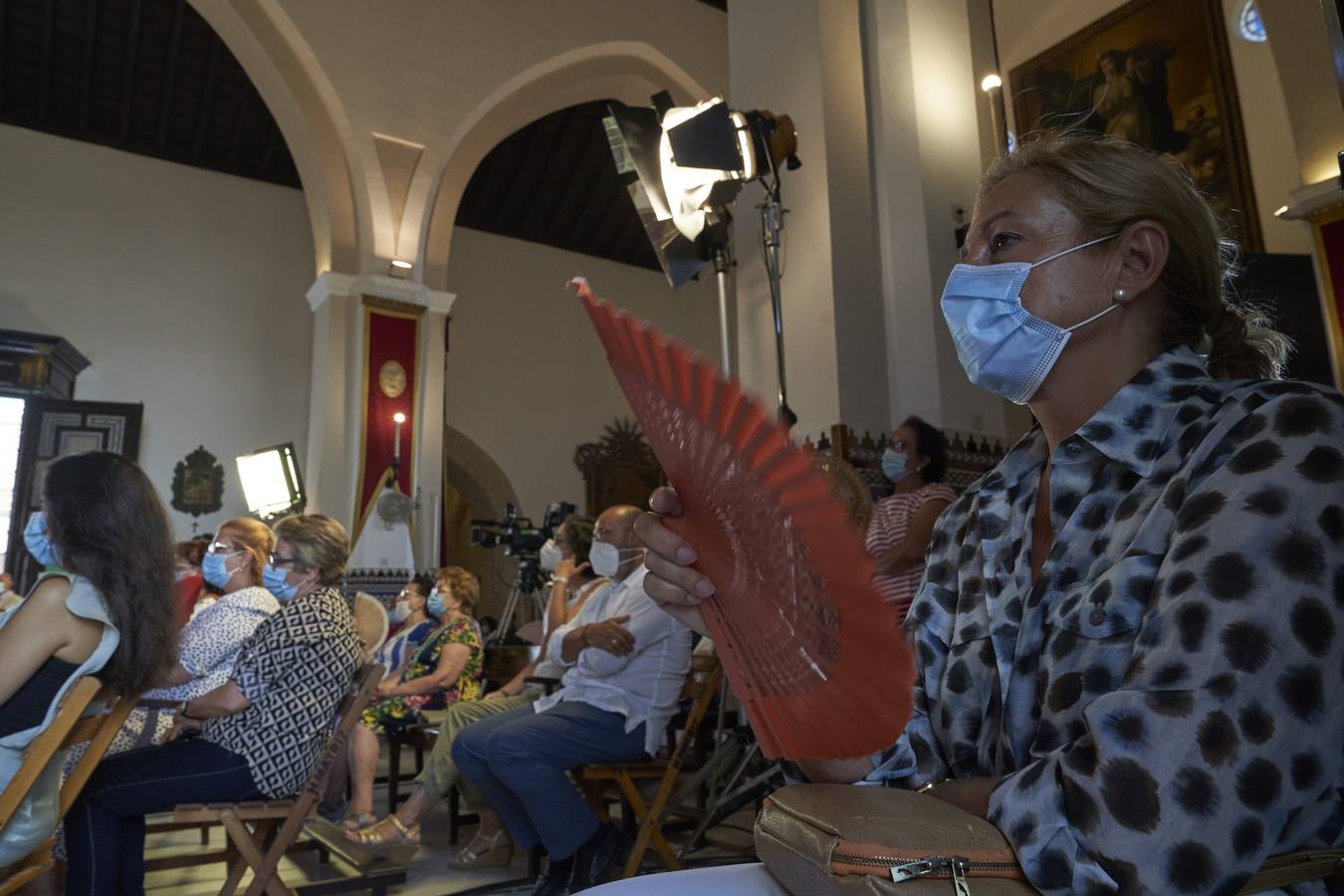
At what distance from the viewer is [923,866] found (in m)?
0.70

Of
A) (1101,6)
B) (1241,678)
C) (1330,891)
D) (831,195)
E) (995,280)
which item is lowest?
(1330,891)

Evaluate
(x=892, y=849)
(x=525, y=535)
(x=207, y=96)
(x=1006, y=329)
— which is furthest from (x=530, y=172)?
(x=892, y=849)

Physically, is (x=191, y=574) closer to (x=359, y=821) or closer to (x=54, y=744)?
(x=359, y=821)

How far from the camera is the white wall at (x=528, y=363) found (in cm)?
1166

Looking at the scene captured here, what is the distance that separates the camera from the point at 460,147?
8.58 meters

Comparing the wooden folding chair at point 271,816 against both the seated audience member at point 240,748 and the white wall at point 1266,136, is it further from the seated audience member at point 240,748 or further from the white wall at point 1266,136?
the white wall at point 1266,136

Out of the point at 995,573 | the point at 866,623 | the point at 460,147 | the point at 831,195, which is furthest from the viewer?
the point at 460,147

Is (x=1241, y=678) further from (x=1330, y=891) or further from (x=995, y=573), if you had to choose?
(x=995, y=573)

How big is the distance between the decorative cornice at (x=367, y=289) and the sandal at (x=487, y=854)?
5.43 metres

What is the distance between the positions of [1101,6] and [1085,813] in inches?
440

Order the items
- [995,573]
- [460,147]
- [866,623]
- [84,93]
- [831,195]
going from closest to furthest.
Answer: [866,623], [995,573], [831,195], [460,147], [84,93]

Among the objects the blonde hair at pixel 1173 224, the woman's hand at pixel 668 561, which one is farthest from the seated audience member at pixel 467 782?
the blonde hair at pixel 1173 224

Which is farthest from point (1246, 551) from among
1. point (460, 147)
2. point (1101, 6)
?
point (1101, 6)

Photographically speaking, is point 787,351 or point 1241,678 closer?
point 1241,678
